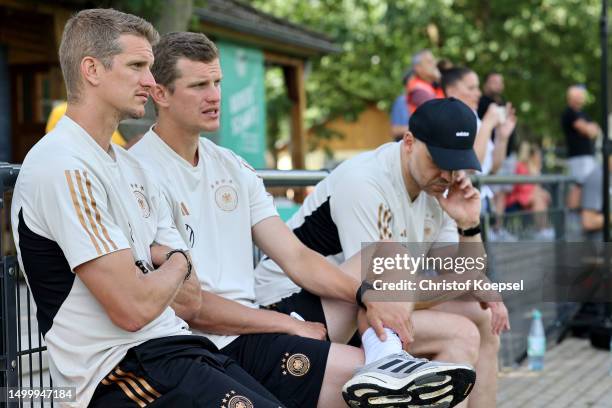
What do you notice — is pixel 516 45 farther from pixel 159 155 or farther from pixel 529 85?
pixel 159 155

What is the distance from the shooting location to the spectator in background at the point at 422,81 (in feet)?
25.7

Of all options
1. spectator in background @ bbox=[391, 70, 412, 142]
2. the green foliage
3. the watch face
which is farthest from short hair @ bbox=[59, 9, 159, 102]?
the green foliage

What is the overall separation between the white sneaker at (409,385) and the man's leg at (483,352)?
1.03 meters

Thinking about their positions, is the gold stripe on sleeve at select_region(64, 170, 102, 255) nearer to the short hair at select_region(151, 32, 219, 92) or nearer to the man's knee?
the short hair at select_region(151, 32, 219, 92)

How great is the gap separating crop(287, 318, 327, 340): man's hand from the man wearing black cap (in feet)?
0.51

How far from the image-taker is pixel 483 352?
413cm

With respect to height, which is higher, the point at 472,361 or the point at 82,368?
the point at 82,368

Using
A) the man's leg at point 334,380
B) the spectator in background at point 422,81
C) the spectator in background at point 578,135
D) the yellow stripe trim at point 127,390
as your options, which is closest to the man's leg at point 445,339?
the man's leg at point 334,380

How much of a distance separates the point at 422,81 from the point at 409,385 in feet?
17.8

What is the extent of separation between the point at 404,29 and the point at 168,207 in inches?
719

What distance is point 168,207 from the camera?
329 cm

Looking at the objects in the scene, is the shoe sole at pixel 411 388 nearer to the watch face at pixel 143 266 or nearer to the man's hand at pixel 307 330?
the man's hand at pixel 307 330

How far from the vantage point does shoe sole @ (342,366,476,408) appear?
116 inches

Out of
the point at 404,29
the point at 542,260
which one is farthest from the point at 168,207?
the point at 404,29
